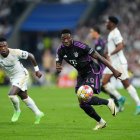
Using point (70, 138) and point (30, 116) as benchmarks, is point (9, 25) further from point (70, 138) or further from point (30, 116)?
point (70, 138)

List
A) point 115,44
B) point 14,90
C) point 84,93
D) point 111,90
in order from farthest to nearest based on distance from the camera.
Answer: point 111,90
point 115,44
point 14,90
point 84,93

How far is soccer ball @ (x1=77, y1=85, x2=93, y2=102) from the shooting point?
1473 cm

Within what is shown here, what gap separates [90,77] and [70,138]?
7.11ft

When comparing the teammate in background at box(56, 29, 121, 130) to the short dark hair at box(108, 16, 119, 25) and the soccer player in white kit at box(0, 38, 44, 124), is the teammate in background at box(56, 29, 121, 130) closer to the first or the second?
the soccer player in white kit at box(0, 38, 44, 124)

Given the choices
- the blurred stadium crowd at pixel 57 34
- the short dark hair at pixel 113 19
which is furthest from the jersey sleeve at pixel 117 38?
the blurred stadium crowd at pixel 57 34

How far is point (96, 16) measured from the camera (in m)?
45.6

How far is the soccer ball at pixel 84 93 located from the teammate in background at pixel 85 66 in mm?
150

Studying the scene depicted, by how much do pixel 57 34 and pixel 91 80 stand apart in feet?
101

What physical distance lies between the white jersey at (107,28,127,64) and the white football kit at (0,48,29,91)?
12.1 ft

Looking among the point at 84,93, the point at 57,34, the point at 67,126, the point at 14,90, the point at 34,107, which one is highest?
the point at 84,93

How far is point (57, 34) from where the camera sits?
46094 mm

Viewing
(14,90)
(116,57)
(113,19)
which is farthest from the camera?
(116,57)

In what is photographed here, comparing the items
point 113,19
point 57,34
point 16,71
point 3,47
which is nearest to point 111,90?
point 113,19

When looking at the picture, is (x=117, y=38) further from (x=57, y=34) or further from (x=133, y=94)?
(x=57, y=34)
